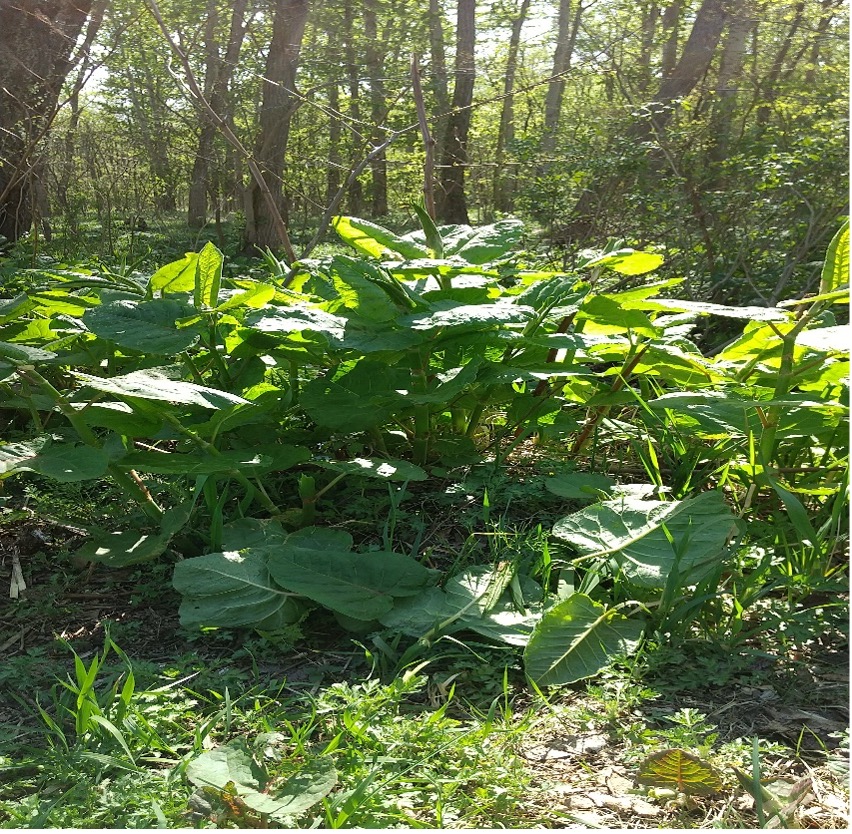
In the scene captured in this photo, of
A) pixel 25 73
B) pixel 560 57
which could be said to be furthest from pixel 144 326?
pixel 560 57

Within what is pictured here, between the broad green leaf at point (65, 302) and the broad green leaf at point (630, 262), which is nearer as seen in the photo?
the broad green leaf at point (65, 302)

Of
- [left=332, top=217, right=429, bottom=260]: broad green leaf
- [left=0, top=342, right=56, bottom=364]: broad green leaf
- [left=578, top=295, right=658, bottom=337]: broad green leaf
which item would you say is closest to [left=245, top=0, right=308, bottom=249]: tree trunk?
[left=332, top=217, right=429, bottom=260]: broad green leaf

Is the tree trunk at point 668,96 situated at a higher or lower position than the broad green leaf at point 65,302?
higher

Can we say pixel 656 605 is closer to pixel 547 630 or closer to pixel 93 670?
pixel 547 630

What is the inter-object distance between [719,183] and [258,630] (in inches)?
208

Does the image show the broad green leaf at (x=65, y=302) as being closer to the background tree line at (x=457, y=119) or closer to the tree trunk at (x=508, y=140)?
the background tree line at (x=457, y=119)

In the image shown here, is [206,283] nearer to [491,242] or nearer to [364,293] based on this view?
[364,293]

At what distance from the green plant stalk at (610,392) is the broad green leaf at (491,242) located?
1.52 feet

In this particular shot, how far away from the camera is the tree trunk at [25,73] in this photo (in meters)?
6.18

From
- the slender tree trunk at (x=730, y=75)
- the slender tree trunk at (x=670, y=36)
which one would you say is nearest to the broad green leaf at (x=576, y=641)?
the slender tree trunk at (x=730, y=75)

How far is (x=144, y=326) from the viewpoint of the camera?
70.6 inches

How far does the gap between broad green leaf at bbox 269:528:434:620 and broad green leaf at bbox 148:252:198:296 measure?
78 centimetres

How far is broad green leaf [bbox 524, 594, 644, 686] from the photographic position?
4.60ft

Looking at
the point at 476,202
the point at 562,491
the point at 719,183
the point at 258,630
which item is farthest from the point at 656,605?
the point at 476,202
